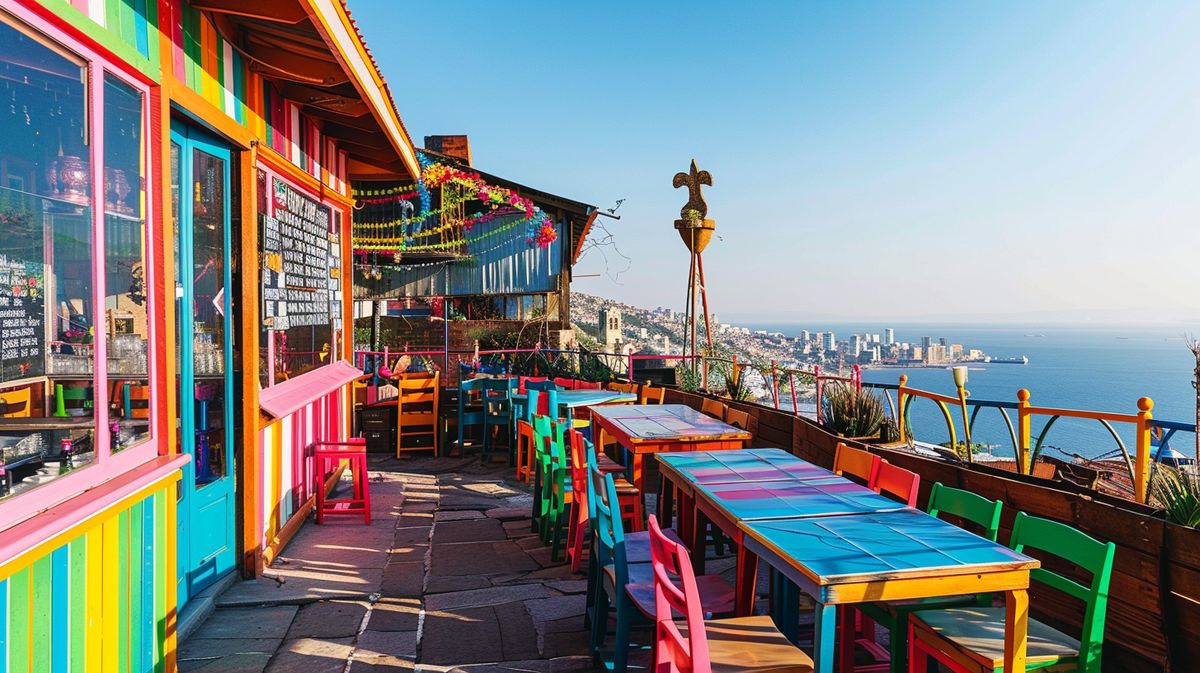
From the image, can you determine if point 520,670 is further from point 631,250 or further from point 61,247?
point 631,250

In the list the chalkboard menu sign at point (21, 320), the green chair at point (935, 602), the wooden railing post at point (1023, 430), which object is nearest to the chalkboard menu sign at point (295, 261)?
the chalkboard menu sign at point (21, 320)

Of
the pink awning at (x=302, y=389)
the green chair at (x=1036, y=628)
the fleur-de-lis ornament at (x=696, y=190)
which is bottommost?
the green chair at (x=1036, y=628)

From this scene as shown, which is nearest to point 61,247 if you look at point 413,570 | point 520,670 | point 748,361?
point 520,670

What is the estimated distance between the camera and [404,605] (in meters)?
3.94

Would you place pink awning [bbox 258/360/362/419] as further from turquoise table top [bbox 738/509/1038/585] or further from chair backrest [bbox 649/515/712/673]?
turquoise table top [bbox 738/509/1038/585]

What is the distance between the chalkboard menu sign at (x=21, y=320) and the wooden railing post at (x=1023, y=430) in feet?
15.3

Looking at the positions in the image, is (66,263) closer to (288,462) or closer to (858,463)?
(288,462)

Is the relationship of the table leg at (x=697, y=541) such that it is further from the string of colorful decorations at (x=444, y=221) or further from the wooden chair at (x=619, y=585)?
the string of colorful decorations at (x=444, y=221)

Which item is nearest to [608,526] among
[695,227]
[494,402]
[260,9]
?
[260,9]

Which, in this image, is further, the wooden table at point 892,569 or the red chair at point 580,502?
→ the red chair at point 580,502

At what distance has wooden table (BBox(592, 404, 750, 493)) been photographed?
15.0ft

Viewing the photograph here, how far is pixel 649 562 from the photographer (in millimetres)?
3281

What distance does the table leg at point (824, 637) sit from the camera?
2.21 m

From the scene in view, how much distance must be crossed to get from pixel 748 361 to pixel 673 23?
46.0ft
